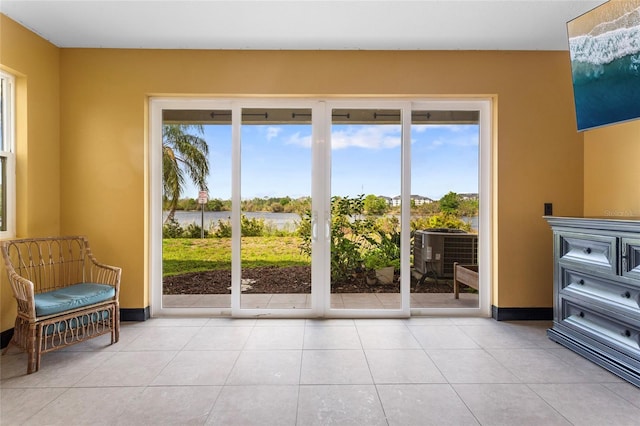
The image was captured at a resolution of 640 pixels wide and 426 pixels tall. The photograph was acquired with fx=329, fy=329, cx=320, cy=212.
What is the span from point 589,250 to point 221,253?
11.0ft

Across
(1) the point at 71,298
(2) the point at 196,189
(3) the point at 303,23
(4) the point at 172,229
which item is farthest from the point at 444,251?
(1) the point at 71,298

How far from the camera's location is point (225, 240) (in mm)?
3602

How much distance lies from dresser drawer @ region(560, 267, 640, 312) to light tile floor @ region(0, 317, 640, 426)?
1.65 ft

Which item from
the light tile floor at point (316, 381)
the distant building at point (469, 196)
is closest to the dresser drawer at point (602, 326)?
the light tile floor at point (316, 381)

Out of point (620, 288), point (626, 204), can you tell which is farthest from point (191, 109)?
point (626, 204)

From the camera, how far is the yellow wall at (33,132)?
2.87 m

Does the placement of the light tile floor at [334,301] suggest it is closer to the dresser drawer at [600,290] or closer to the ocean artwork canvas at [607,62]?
the dresser drawer at [600,290]

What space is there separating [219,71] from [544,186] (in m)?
3.60

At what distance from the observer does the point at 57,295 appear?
2.66 m

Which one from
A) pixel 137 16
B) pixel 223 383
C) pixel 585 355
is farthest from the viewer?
pixel 137 16

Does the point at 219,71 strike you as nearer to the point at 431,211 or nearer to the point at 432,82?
the point at 432,82

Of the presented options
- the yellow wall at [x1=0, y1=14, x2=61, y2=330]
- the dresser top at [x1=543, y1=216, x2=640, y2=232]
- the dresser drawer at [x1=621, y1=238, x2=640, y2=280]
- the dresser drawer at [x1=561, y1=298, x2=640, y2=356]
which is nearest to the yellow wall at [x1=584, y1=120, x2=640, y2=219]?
the dresser top at [x1=543, y1=216, x2=640, y2=232]

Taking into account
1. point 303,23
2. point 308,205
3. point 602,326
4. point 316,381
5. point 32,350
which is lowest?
point 316,381

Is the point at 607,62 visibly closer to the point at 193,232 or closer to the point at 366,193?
the point at 366,193
